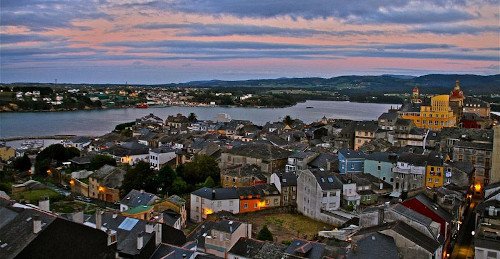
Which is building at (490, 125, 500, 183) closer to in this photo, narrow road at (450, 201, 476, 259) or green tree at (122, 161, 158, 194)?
narrow road at (450, 201, 476, 259)

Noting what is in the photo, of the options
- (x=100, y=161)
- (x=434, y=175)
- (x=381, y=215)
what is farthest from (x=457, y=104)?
(x=381, y=215)

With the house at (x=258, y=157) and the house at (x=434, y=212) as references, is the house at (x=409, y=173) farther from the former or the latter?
the house at (x=258, y=157)

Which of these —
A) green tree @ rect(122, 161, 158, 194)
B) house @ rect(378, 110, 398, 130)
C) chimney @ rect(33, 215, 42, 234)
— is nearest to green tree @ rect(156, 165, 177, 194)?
green tree @ rect(122, 161, 158, 194)

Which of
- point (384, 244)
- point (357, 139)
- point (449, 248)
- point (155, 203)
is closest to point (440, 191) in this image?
point (449, 248)

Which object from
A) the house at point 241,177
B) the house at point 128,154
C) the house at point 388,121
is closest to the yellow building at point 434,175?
the house at point 241,177

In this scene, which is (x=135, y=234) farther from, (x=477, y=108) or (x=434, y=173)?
(x=477, y=108)
